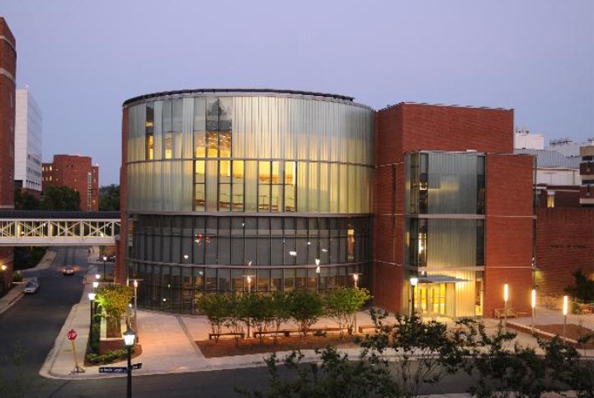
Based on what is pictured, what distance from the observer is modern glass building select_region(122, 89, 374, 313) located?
51375mm

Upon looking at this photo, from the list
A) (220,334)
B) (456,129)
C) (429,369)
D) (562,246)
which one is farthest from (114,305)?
(562,246)

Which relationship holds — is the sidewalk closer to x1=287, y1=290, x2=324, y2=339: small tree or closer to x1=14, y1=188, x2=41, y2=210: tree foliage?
x1=14, y1=188, x2=41, y2=210: tree foliage

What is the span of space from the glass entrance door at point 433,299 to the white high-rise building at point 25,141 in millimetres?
127904

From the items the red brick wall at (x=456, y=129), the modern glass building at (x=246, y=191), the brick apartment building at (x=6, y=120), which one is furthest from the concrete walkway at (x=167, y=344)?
the red brick wall at (x=456, y=129)

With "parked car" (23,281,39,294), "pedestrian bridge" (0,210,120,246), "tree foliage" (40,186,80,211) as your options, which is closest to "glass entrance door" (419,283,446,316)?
"pedestrian bridge" (0,210,120,246)

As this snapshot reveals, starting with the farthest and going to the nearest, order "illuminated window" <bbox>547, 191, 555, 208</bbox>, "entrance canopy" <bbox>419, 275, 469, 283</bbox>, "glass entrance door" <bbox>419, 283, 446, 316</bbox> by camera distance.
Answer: "illuminated window" <bbox>547, 191, 555, 208</bbox>, "glass entrance door" <bbox>419, 283, 446, 316</bbox>, "entrance canopy" <bbox>419, 275, 469, 283</bbox>

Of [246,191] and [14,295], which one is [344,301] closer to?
[246,191]

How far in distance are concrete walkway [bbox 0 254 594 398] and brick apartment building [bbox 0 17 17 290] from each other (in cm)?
1261

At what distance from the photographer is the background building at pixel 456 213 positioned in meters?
49.2

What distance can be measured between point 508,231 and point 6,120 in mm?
51669

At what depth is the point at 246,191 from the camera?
51281mm

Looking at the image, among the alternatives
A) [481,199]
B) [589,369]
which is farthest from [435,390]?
[481,199]

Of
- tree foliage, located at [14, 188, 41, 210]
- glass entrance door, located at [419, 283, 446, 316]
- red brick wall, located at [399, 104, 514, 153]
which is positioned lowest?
glass entrance door, located at [419, 283, 446, 316]

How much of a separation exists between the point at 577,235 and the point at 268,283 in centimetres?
2769
